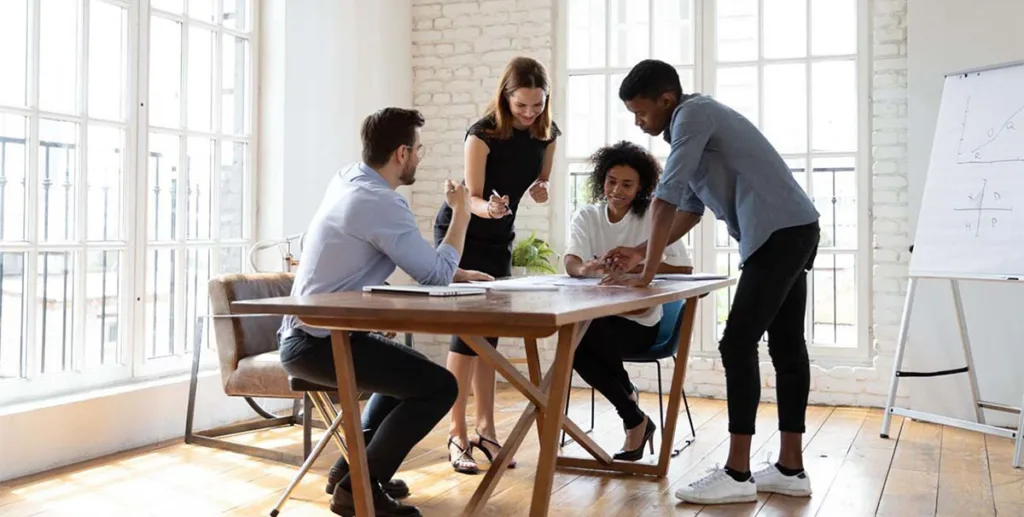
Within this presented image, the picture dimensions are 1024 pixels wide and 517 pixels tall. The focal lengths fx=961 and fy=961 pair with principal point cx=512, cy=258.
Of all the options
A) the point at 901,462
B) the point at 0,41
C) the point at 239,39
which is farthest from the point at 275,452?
the point at 901,462

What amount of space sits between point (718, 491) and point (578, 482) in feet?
1.86

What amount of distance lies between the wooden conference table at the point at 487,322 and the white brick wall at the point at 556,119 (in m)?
2.77

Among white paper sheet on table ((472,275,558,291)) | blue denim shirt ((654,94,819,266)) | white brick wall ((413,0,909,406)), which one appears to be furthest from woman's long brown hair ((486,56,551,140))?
white brick wall ((413,0,909,406))

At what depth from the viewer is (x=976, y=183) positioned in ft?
14.2

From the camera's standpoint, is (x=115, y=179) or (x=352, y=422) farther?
(x=115, y=179)

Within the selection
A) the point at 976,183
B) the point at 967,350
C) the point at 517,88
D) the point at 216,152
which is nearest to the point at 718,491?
the point at 517,88

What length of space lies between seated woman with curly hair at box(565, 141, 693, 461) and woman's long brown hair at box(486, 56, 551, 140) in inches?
14.2

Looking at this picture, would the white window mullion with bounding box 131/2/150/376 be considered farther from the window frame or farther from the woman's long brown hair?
the woman's long brown hair

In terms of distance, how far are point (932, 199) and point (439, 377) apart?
285 centimetres

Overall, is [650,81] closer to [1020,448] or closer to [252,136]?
[1020,448]

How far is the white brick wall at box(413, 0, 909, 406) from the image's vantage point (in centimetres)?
520

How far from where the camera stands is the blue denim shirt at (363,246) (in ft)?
8.88

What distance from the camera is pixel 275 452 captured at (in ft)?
12.8

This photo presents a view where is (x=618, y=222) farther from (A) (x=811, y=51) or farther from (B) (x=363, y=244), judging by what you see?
(A) (x=811, y=51)
